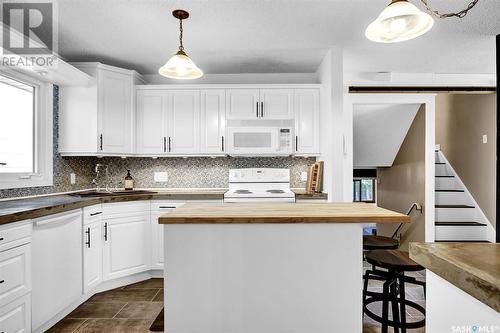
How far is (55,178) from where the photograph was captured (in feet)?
10.5

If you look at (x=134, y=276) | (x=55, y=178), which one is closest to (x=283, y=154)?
(x=134, y=276)

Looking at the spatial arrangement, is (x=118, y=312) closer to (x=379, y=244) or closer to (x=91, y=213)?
(x=91, y=213)

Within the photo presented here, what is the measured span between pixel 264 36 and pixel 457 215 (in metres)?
3.92

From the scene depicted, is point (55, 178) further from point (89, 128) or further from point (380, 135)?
point (380, 135)

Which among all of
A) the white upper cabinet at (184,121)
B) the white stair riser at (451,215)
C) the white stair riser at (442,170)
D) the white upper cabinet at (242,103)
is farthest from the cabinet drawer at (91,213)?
the white stair riser at (442,170)

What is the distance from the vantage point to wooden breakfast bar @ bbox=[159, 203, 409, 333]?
1.75 meters

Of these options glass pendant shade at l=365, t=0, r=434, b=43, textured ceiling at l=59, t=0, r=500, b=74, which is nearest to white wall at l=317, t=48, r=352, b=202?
textured ceiling at l=59, t=0, r=500, b=74

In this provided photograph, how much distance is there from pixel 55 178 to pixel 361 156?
4.73 metres

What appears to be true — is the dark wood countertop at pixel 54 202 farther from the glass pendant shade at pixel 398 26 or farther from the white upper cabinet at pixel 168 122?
the glass pendant shade at pixel 398 26

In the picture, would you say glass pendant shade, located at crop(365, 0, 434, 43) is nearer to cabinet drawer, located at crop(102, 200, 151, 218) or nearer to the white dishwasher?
the white dishwasher

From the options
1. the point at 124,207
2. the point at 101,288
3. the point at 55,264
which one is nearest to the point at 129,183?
the point at 124,207

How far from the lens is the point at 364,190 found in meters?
9.39

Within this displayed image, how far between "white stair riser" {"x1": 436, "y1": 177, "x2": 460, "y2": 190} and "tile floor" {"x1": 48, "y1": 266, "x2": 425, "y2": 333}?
2.65m

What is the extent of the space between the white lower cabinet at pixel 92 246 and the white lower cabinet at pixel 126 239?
0.20ft
